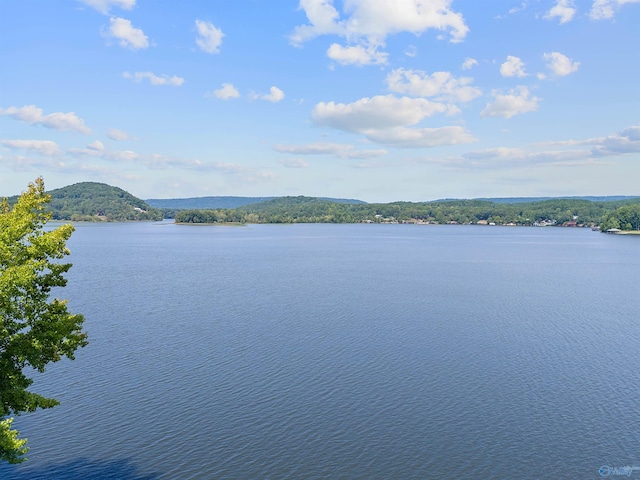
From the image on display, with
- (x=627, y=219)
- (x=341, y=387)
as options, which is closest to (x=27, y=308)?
(x=341, y=387)

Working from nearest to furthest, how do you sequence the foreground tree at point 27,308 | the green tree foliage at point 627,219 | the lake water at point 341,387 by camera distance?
the foreground tree at point 27,308
the lake water at point 341,387
the green tree foliage at point 627,219

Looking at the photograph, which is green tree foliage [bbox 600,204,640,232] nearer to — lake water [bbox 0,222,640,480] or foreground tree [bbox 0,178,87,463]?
lake water [bbox 0,222,640,480]

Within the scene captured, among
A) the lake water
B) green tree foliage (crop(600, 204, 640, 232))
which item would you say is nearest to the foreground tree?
the lake water

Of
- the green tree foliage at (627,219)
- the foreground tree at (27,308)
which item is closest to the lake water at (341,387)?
the foreground tree at (27,308)

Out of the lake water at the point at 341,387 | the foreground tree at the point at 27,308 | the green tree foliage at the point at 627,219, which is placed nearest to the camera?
the foreground tree at the point at 27,308

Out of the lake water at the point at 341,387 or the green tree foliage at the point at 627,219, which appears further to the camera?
the green tree foliage at the point at 627,219

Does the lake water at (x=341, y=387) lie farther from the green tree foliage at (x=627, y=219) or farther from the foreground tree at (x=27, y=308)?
the green tree foliage at (x=627, y=219)
